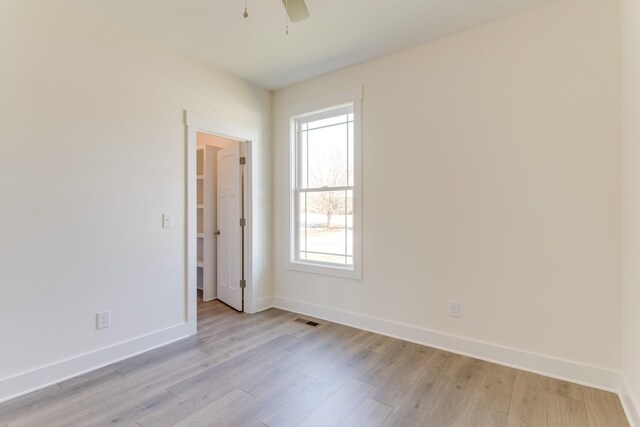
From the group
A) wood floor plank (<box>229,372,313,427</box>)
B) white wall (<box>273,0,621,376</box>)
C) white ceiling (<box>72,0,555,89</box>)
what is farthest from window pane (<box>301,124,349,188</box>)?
wood floor plank (<box>229,372,313,427</box>)

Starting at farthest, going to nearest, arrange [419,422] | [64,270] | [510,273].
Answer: [510,273], [64,270], [419,422]

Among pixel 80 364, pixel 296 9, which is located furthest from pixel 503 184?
pixel 80 364

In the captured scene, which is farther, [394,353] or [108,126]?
[394,353]

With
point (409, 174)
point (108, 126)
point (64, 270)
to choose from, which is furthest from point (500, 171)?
point (64, 270)

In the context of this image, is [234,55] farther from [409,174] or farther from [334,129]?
[409,174]

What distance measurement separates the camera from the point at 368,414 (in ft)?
5.95

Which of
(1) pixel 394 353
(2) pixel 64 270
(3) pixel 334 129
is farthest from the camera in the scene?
(3) pixel 334 129

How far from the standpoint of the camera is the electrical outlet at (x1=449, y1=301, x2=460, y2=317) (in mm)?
2612

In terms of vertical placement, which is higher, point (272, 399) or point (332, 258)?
point (332, 258)

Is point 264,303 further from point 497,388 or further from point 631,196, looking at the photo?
point 631,196

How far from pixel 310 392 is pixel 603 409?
1764 mm

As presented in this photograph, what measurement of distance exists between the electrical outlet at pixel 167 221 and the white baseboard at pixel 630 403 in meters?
3.42

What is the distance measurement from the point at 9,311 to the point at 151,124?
65.0 inches

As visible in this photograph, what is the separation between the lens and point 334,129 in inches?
136
